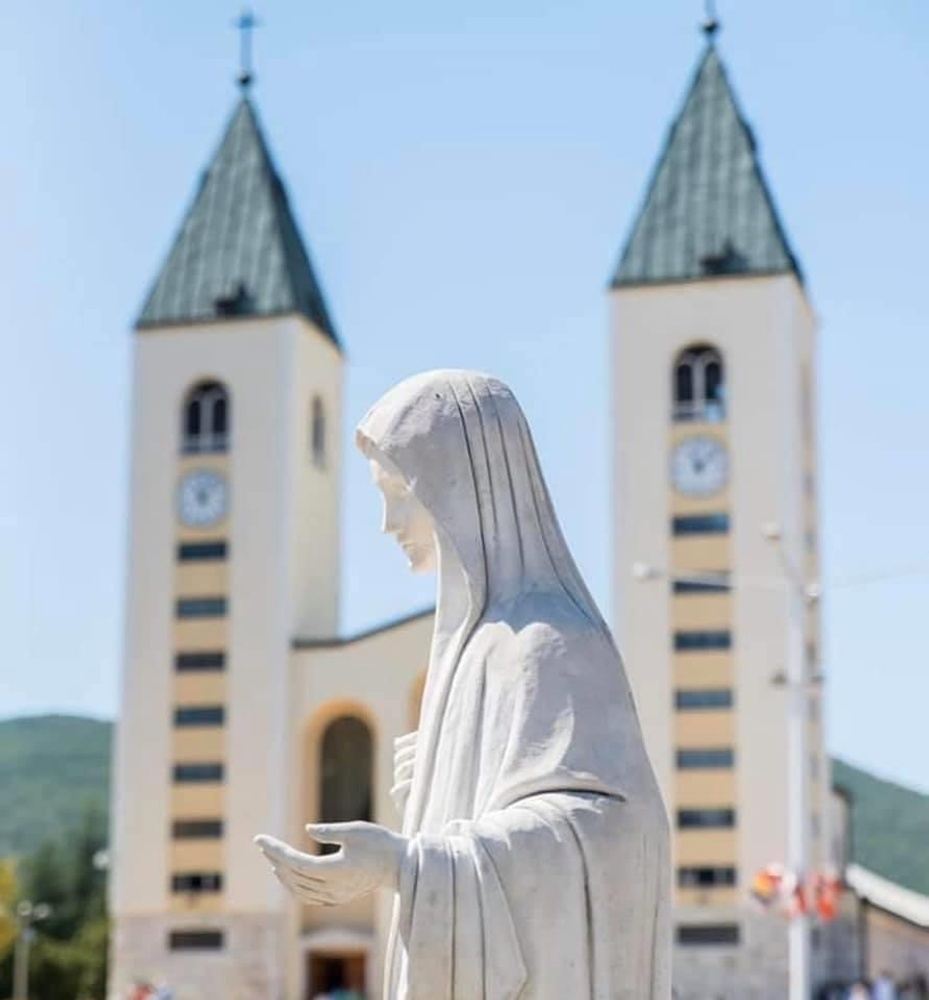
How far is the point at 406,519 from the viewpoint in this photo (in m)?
5.11

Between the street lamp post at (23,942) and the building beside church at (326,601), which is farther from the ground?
the building beside church at (326,601)

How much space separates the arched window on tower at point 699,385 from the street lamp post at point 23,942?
19.4 metres

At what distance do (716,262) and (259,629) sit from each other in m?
14.2

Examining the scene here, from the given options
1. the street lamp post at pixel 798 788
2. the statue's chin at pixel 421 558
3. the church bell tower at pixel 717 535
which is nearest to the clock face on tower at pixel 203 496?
the church bell tower at pixel 717 535

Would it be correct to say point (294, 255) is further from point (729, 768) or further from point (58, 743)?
point (58, 743)

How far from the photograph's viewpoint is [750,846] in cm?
5394

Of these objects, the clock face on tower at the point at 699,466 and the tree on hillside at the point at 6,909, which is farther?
the tree on hillside at the point at 6,909

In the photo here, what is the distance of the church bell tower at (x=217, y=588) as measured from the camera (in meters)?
57.6

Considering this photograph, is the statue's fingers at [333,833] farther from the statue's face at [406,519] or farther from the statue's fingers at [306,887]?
the statue's face at [406,519]

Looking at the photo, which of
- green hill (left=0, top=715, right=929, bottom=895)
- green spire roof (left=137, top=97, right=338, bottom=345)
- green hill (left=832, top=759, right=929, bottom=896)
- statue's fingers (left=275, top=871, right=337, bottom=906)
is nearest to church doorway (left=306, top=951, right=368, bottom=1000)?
green spire roof (left=137, top=97, right=338, bottom=345)

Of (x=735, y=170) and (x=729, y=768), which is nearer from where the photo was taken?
(x=729, y=768)

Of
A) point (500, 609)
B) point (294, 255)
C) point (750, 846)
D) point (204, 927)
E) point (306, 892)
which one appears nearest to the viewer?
point (306, 892)

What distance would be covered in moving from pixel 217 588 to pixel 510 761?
55.0 meters

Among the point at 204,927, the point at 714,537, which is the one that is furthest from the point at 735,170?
the point at 204,927
